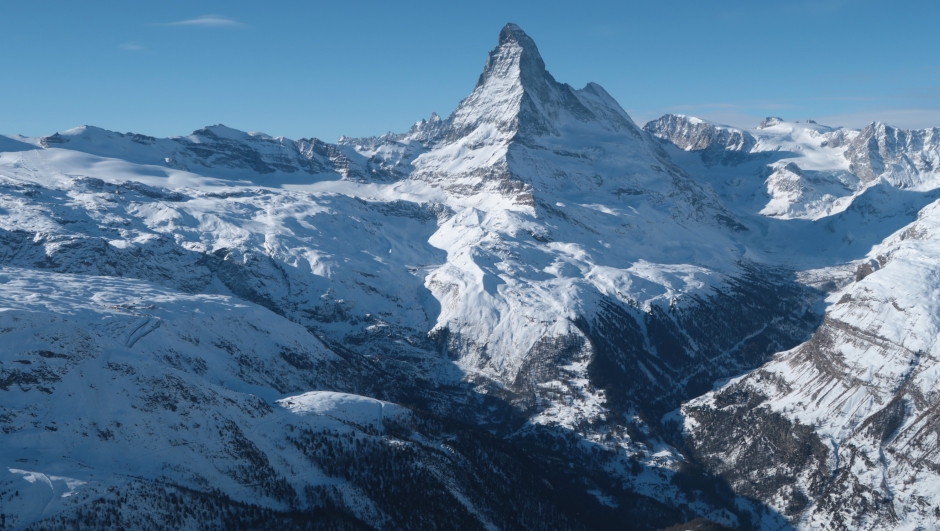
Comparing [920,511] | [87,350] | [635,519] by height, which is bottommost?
[635,519]

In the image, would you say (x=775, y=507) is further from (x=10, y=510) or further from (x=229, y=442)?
(x=10, y=510)

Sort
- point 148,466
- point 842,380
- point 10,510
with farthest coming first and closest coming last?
point 842,380 < point 148,466 < point 10,510

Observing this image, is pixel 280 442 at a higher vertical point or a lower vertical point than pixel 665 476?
higher

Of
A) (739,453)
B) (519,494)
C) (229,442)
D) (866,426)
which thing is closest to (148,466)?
(229,442)

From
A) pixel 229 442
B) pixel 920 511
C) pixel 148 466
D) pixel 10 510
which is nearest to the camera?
pixel 10 510

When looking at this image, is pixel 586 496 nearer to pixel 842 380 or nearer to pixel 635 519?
pixel 635 519

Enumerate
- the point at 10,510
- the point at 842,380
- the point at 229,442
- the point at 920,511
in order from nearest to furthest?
the point at 10,510, the point at 229,442, the point at 920,511, the point at 842,380

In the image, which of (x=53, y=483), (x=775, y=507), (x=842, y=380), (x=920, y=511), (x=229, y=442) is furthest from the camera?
(x=842, y=380)

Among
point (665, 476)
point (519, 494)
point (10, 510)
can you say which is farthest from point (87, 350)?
point (665, 476)

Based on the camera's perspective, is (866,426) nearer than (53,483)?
No
